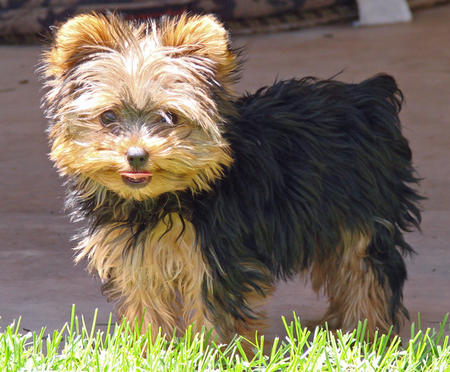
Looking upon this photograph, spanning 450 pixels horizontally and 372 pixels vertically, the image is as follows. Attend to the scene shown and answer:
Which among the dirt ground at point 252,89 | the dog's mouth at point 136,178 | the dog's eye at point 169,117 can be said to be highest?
the dog's eye at point 169,117

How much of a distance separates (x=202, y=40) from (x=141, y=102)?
0.36 m

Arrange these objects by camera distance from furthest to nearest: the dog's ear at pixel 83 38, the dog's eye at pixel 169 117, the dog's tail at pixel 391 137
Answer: the dog's tail at pixel 391 137 → the dog's ear at pixel 83 38 → the dog's eye at pixel 169 117

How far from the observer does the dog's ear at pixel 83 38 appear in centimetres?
357

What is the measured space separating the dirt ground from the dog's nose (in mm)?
1433

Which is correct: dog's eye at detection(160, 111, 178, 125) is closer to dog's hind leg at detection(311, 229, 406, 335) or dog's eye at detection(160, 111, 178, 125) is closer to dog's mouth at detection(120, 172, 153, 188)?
dog's mouth at detection(120, 172, 153, 188)

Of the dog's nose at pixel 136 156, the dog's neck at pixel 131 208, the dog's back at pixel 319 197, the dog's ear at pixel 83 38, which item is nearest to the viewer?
the dog's nose at pixel 136 156

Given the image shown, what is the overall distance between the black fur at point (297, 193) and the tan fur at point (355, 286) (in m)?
0.04

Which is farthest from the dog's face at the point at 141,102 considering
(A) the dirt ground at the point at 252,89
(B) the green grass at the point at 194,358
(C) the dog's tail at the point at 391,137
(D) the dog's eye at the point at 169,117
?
(A) the dirt ground at the point at 252,89

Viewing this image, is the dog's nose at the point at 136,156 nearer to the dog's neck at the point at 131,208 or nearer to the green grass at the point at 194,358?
the dog's neck at the point at 131,208

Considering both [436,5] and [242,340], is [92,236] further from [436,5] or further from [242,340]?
[436,5]

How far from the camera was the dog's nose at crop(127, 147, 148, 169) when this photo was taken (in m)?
3.33

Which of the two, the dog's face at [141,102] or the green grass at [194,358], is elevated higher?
the dog's face at [141,102]

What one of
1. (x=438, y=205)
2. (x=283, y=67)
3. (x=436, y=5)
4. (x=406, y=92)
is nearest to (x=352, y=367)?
(x=438, y=205)

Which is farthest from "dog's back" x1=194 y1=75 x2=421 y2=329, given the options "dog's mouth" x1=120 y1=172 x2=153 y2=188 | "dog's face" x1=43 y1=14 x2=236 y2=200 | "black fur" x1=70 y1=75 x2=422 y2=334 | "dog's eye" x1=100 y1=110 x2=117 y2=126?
"dog's eye" x1=100 y1=110 x2=117 y2=126
